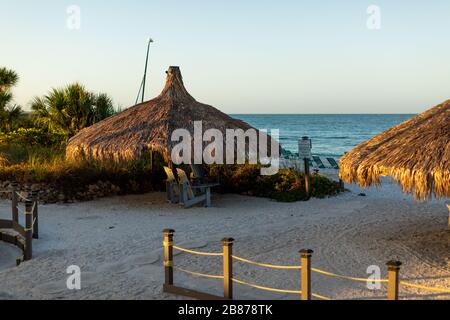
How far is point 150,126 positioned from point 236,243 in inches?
185

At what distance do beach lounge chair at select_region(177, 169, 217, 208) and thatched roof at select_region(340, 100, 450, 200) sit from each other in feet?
15.6

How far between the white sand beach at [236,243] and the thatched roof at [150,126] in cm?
143

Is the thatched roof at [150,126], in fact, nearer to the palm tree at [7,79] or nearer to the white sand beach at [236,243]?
the white sand beach at [236,243]

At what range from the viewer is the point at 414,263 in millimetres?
8008

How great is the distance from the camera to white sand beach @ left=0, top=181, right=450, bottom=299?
700 cm

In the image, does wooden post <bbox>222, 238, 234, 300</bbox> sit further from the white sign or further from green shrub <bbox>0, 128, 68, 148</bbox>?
green shrub <bbox>0, 128, 68, 148</bbox>

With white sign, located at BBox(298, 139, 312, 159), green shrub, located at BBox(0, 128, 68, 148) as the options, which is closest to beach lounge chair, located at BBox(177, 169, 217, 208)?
white sign, located at BBox(298, 139, 312, 159)

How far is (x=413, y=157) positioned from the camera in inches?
317

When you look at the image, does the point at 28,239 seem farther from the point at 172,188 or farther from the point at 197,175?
the point at 197,175

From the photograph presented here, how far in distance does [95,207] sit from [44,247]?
13.2 ft

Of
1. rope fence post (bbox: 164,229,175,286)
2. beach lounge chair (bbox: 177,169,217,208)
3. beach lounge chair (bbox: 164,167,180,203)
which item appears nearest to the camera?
rope fence post (bbox: 164,229,175,286)

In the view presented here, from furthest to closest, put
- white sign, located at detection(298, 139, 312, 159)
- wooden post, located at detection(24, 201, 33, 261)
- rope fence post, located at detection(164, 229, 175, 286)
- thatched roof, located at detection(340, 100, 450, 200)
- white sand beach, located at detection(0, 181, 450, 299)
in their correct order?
white sign, located at detection(298, 139, 312, 159)
wooden post, located at detection(24, 201, 33, 261)
thatched roof, located at detection(340, 100, 450, 200)
white sand beach, located at detection(0, 181, 450, 299)
rope fence post, located at detection(164, 229, 175, 286)
